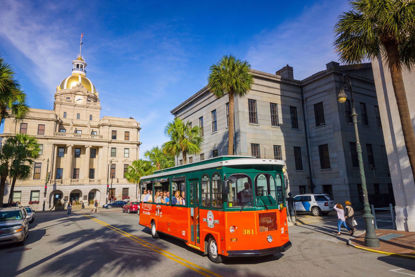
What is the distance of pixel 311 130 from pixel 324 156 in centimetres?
331

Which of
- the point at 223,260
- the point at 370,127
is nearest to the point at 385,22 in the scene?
the point at 223,260

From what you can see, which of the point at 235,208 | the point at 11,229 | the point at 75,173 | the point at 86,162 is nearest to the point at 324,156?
the point at 235,208

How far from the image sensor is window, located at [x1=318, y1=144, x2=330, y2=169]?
1069 inches

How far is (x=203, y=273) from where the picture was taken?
7.20 meters

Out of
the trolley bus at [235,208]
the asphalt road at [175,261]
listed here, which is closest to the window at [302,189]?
the asphalt road at [175,261]

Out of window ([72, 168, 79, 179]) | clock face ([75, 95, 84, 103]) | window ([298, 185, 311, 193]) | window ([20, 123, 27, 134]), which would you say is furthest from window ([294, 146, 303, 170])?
clock face ([75, 95, 84, 103])

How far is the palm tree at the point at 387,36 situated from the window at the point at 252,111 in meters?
16.2

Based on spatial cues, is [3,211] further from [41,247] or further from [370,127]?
[370,127]

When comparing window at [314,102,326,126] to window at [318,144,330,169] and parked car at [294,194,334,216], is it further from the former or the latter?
parked car at [294,194,334,216]

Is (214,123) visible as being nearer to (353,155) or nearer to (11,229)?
(353,155)

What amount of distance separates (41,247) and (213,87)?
15611 mm

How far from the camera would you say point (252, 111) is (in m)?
27.2

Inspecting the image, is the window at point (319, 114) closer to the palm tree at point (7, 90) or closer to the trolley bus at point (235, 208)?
the trolley bus at point (235, 208)

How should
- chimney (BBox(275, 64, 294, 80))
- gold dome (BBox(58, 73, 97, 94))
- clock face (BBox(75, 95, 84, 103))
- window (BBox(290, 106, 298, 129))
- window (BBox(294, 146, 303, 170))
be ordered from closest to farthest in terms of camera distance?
1. window (BBox(294, 146, 303, 170))
2. window (BBox(290, 106, 298, 129))
3. chimney (BBox(275, 64, 294, 80))
4. clock face (BBox(75, 95, 84, 103))
5. gold dome (BBox(58, 73, 97, 94))
